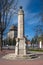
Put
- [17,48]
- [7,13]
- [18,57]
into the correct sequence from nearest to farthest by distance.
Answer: [18,57]
[17,48]
[7,13]

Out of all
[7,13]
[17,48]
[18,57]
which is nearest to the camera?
[18,57]

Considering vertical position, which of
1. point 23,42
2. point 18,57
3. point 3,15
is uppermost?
point 3,15

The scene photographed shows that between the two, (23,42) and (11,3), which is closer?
(23,42)

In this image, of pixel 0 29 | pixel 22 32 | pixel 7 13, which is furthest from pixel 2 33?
pixel 22 32

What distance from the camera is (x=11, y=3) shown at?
4681 centimetres

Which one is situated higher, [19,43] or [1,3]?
[1,3]

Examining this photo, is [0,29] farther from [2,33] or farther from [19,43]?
[19,43]

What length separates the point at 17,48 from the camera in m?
29.1

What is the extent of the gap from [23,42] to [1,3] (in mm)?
20205

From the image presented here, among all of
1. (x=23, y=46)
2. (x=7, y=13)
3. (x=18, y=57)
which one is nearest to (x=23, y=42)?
(x=23, y=46)

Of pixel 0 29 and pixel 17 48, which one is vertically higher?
pixel 0 29

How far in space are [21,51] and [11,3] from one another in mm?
19726

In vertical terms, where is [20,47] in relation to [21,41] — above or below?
below

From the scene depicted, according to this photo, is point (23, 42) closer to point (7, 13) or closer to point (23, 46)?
point (23, 46)
